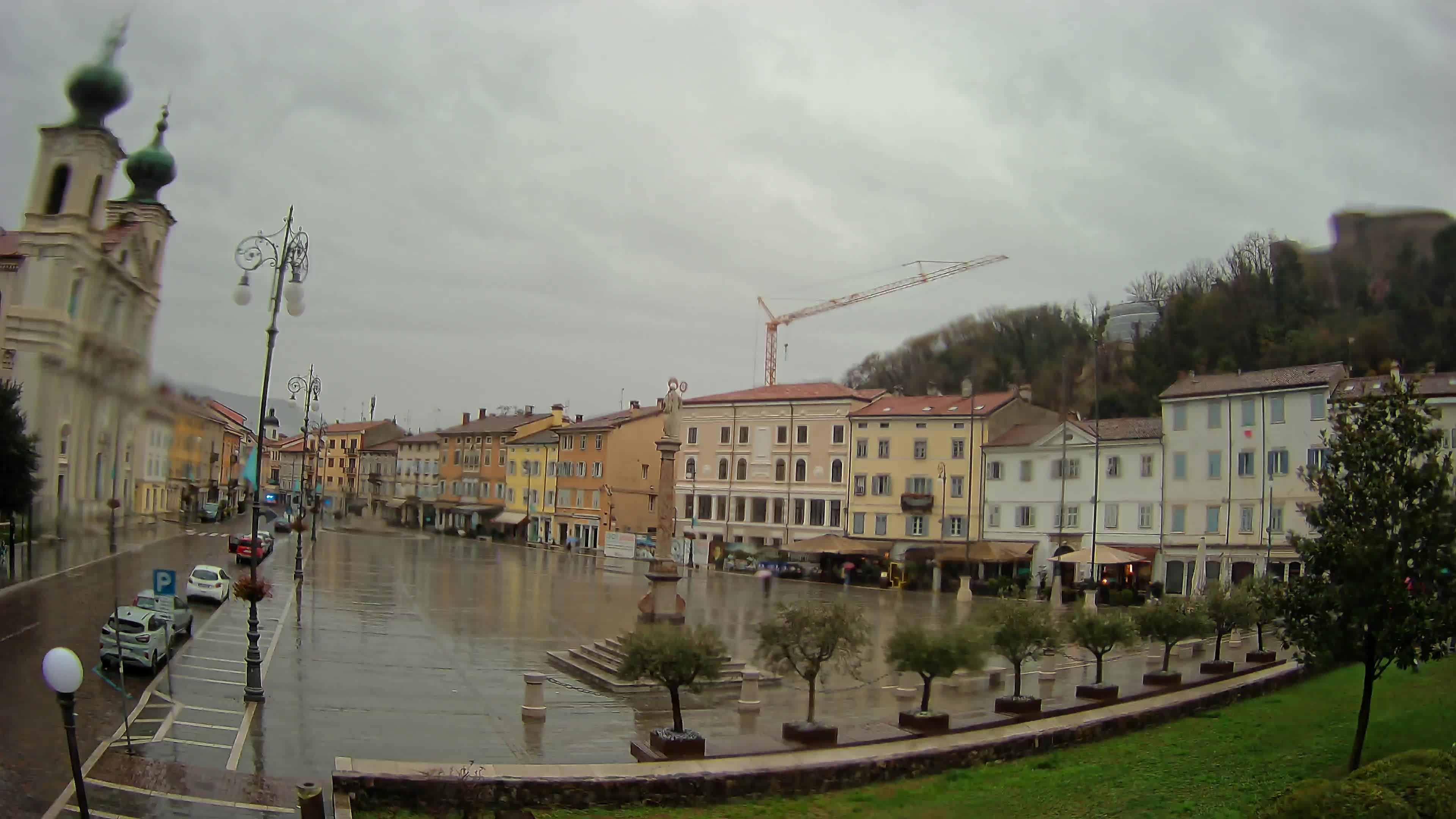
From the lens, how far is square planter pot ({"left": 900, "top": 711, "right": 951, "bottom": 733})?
18.7 m

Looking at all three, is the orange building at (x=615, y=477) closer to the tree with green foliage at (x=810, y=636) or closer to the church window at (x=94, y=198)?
the tree with green foliage at (x=810, y=636)

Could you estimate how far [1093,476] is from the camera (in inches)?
2216

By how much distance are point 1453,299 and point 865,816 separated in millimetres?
68438

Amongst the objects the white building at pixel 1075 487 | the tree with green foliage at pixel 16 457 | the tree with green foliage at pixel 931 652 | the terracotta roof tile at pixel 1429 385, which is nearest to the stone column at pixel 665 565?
the tree with green foliage at pixel 931 652

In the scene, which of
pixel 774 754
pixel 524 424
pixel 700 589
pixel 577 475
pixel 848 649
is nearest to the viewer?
pixel 774 754

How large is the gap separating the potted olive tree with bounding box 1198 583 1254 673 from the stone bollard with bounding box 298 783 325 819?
23.1 metres

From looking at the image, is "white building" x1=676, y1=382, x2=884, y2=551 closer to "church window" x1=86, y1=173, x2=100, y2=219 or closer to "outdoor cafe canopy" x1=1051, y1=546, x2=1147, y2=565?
"outdoor cafe canopy" x1=1051, y1=546, x2=1147, y2=565

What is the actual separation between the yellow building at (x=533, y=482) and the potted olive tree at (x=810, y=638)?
243ft

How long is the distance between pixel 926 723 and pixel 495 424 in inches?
3619

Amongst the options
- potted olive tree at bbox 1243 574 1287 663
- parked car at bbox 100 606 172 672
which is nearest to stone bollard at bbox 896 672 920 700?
potted olive tree at bbox 1243 574 1287 663

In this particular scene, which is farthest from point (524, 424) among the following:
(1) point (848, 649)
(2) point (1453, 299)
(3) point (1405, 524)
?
(3) point (1405, 524)

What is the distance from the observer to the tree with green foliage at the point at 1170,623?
83.0 ft

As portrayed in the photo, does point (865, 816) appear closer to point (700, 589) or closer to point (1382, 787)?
point (1382, 787)

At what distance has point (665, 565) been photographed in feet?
97.0
